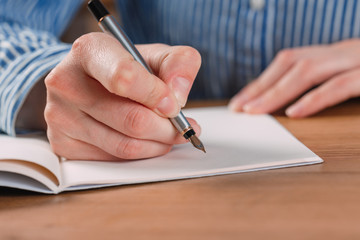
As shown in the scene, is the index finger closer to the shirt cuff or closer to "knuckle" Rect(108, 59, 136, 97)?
"knuckle" Rect(108, 59, 136, 97)

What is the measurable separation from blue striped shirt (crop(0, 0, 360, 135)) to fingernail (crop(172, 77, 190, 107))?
326mm

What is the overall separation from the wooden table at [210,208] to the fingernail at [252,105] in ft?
0.74

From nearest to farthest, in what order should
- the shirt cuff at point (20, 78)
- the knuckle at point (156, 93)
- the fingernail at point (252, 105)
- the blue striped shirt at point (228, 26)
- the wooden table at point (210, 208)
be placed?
the wooden table at point (210, 208) → the knuckle at point (156, 93) → the shirt cuff at point (20, 78) → the fingernail at point (252, 105) → the blue striped shirt at point (228, 26)

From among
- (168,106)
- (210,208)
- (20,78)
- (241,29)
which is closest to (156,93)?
(168,106)

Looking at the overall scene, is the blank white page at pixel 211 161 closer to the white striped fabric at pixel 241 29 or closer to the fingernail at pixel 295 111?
the fingernail at pixel 295 111

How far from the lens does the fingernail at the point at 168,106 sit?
390 mm

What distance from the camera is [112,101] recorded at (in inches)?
15.9

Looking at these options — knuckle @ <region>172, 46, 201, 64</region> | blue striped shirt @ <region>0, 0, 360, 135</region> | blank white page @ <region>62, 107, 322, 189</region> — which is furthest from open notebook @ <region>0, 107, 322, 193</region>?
blue striped shirt @ <region>0, 0, 360, 135</region>

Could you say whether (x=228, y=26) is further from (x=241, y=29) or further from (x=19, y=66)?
(x=19, y=66)

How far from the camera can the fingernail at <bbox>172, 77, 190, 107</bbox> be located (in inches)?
16.0

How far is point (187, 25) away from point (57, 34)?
0.29 m

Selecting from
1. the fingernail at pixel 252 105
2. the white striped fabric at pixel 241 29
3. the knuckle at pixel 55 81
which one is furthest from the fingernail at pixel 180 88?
the white striped fabric at pixel 241 29

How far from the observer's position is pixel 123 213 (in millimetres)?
310

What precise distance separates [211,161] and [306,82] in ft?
1.02
